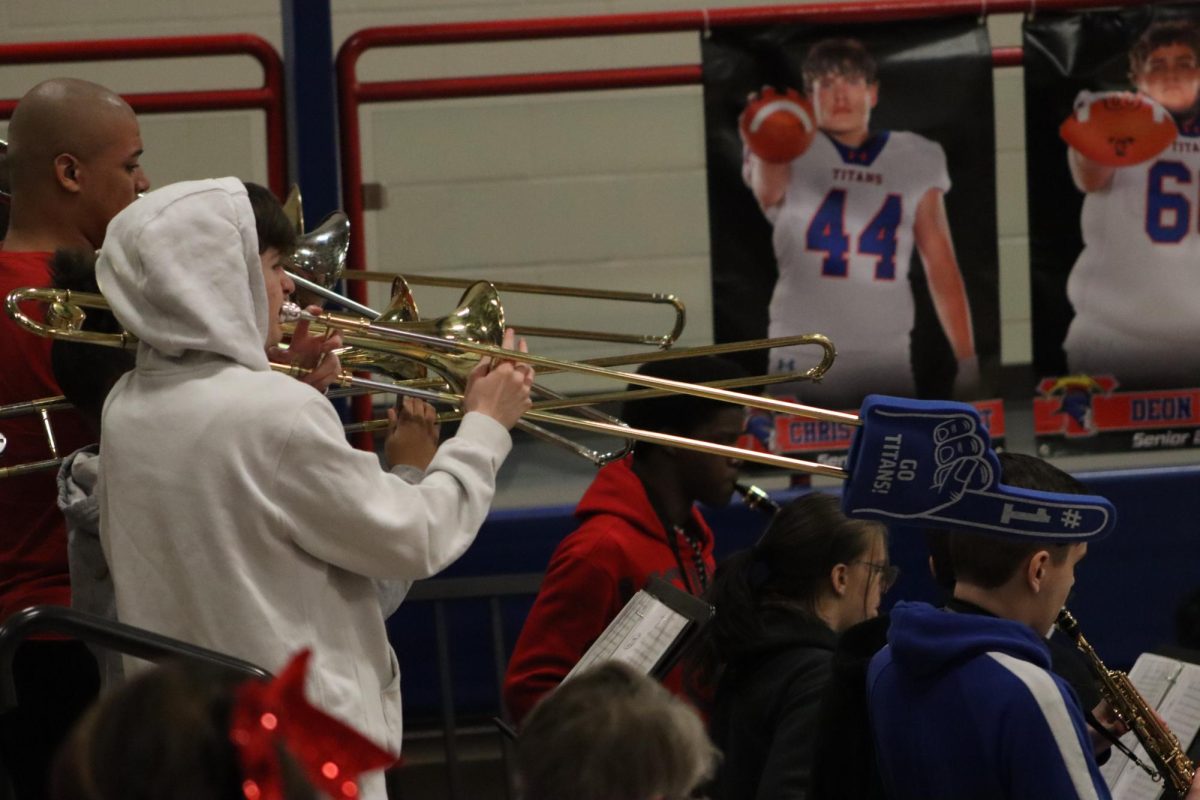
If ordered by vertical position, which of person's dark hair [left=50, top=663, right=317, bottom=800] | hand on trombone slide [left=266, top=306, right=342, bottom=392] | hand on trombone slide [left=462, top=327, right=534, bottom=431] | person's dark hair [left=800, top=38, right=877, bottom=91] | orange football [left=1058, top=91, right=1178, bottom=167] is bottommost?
person's dark hair [left=50, top=663, right=317, bottom=800]

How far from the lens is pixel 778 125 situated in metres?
4.63

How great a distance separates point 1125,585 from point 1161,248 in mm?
915

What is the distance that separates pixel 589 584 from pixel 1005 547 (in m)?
1.15

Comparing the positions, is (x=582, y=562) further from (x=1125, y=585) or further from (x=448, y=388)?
(x=1125, y=585)

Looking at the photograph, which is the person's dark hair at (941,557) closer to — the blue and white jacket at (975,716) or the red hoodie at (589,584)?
the blue and white jacket at (975,716)

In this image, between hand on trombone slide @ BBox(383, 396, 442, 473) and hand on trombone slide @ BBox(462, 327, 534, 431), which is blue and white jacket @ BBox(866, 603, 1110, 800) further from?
hand on trombone slide @ BBox(383, 396, 442, 473)

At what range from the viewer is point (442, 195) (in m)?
5.29

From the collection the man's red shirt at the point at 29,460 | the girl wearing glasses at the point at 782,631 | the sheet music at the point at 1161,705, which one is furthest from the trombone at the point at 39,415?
the sheet music at the point at 1161,705

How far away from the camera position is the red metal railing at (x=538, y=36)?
4586mm

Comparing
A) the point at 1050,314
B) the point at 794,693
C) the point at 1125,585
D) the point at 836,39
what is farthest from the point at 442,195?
the point at 794,693

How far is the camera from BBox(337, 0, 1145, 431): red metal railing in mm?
4586

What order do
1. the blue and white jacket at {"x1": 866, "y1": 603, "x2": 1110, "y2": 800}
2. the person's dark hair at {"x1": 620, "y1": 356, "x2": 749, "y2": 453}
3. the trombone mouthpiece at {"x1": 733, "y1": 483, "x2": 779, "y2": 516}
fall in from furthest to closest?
the trombone mouthpiece at {"x1": 733, "y1": 483, "x2": 779, "y2": 516} → the person's dark hair at {"x1": 620, "y1": 356, "x2": 749, "y2": 453} → the blue and white jacket at {"x1": 866, "y1": 603, "x2": 1110, "y2": 800}

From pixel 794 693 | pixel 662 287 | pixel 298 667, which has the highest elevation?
pixel 662 287

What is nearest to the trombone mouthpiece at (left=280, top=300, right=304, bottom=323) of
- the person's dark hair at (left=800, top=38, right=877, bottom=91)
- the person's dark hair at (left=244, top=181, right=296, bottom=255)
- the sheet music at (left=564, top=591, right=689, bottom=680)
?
the person's dark hair at (left=244, top=181, right=296, bottom=255)
